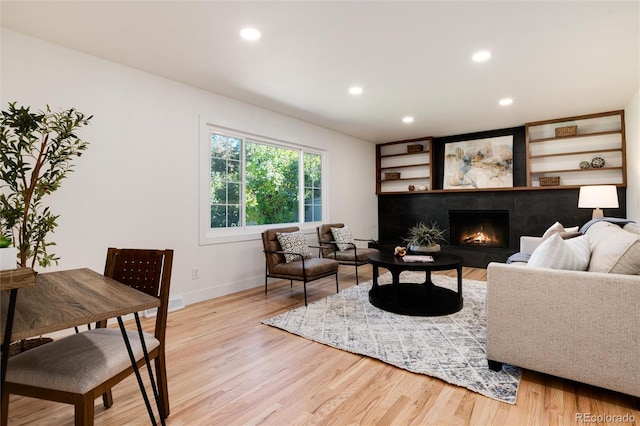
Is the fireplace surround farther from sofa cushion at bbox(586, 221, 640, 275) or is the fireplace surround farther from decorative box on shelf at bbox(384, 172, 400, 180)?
sofa cushion at bbox(586, 221, 640, 275)

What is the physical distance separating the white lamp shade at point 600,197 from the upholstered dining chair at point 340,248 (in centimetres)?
277

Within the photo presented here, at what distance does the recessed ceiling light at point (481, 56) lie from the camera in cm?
286

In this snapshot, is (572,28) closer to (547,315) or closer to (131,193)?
(547,315)

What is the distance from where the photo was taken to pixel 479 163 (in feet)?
19.1

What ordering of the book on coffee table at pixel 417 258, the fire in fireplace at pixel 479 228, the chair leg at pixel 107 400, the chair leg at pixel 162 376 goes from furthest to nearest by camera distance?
the fire in fireplace at pixel 479 228 → the book on coffee table at pixel 417 258 → the chair leg at pixel 107 400 → the chair leg at pixel 162 376

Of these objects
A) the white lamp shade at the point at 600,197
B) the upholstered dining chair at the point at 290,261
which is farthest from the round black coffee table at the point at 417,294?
the white lamp shade at the point at 600,197

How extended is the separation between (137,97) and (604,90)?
210 inches

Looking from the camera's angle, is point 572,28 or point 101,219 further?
point 101,219

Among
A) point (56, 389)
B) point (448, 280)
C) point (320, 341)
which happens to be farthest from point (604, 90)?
point (56, 389)

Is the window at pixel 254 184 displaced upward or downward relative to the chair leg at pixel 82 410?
upward

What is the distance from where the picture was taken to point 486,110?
4.58 meters

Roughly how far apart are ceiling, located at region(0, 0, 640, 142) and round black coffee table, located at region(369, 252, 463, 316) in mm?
1960

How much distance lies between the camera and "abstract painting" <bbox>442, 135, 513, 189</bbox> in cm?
554

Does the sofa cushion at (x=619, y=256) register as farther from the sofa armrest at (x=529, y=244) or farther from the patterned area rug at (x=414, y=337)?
the sofa armrest at (x=529, y=244)
